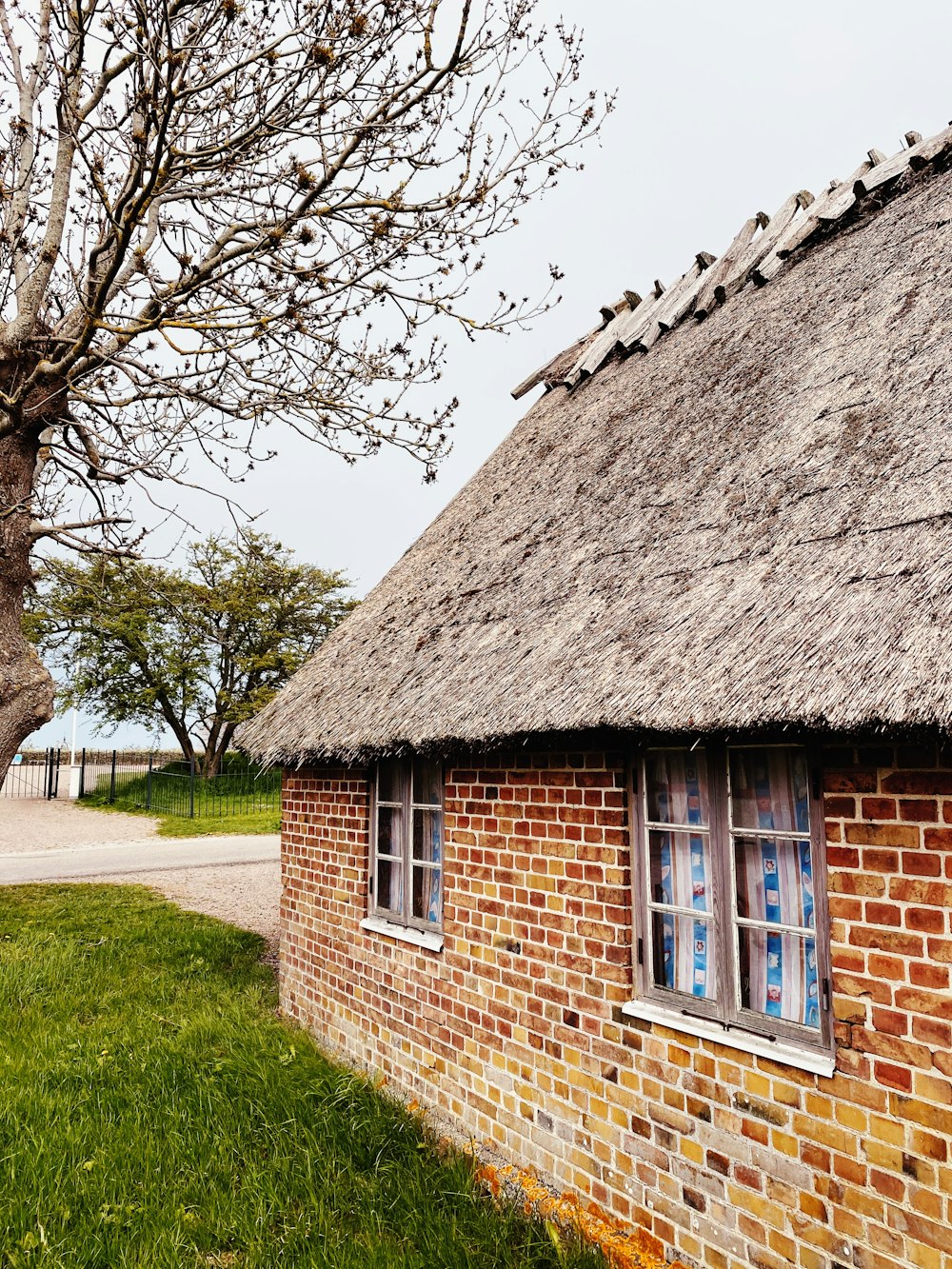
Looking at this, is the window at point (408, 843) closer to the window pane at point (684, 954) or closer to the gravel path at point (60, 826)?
the window pane at point (684, 954)

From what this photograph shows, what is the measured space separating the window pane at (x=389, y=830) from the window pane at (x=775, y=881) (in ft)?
9.12

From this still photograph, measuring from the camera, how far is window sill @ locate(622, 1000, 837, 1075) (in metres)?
2.86

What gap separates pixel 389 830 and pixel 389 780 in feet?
1.13

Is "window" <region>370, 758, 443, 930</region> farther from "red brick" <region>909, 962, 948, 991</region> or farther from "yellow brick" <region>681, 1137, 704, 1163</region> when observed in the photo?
"red brick" <region>909, 962, 948, 991</region>

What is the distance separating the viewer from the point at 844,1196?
8.94ft

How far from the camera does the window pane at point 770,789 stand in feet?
10.3

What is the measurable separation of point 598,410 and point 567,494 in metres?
1.41

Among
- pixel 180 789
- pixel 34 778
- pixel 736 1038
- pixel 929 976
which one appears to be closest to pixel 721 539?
pixel 929 976

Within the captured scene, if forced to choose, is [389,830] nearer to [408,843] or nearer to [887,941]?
[408,843]

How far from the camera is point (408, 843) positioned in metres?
5.48

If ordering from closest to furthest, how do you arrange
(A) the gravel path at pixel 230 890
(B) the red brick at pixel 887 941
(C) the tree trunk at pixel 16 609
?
(B) the red brick at pixel 887 941 < (C) the tree trunk at pixel 16 609 < (A) the gravel path at pixel 230 890

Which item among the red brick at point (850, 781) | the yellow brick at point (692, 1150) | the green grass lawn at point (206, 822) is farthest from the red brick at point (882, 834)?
the green grass lawn at point (206, 822)

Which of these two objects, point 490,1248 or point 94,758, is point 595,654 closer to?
point 490,1248

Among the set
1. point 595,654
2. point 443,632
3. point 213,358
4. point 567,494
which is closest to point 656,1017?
point 595,654
